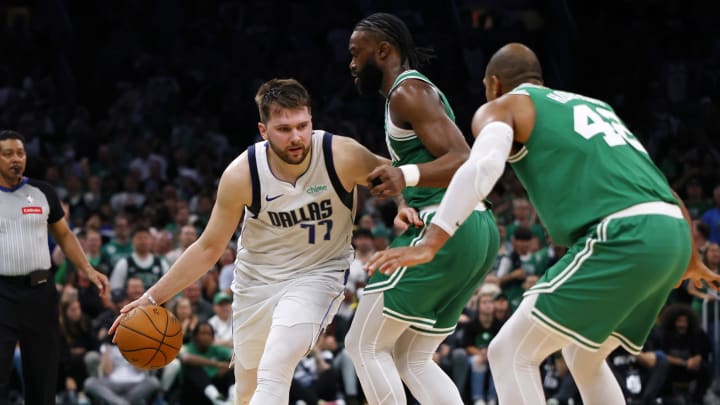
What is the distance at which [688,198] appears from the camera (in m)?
13.6

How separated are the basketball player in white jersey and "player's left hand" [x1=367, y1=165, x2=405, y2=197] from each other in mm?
673

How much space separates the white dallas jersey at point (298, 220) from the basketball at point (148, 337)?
1.68 ft

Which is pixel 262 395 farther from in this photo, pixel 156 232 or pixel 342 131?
pixel 342 131

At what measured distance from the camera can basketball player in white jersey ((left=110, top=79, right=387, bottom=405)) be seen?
5.59 meters

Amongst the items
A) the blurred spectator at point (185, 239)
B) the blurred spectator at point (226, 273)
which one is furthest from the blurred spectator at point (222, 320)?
the blurred spectator at point (185, 239)

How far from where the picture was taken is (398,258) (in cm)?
448

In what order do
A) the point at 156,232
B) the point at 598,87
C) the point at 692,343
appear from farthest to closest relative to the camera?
1. the point at 598,87
2. the point at 156,232
3. the point at 692,343

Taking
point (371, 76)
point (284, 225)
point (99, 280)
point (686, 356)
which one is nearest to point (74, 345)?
point (99, 280)

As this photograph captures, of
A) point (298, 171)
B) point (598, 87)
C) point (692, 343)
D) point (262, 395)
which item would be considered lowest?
point (692, 343)

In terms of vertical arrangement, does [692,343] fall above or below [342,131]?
below

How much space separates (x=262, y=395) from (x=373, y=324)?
2.14ft

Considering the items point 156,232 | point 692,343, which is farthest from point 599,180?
point 156,232

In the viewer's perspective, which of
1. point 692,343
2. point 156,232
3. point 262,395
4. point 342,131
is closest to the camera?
point 262,395

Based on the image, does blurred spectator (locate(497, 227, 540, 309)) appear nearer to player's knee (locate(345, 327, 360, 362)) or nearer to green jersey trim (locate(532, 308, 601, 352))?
player's knee (locate(345, 327, 360, 362))
